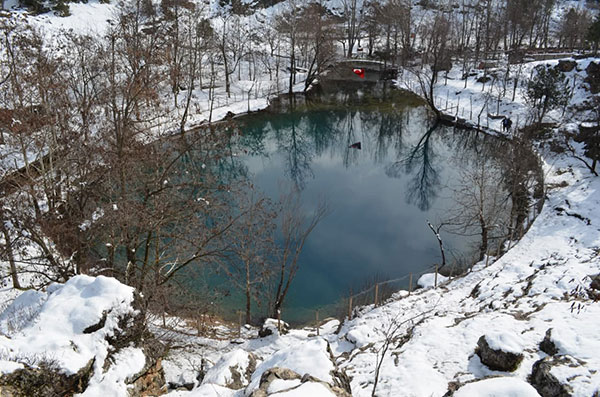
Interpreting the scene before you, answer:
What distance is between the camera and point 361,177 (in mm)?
33438

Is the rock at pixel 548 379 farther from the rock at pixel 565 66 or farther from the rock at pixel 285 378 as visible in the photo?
the rock at pixel 565 66

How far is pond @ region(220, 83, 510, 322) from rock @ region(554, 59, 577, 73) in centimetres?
1321

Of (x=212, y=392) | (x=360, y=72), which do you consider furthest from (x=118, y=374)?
(x=360, y=72)

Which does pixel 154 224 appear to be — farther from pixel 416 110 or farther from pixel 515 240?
pixel 416 110

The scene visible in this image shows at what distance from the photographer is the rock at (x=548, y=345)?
35.3 ft

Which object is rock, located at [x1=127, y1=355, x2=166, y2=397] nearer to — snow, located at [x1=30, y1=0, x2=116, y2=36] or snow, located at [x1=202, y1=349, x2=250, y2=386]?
snow, located at [x1=202, y1=349, x2=250, y2=386]

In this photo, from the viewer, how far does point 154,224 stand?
633 inches

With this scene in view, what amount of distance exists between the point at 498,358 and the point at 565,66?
145 feet

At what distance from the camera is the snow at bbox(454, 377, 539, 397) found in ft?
23.0

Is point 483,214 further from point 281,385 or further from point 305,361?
point 281,385

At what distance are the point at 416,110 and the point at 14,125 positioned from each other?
135 feet

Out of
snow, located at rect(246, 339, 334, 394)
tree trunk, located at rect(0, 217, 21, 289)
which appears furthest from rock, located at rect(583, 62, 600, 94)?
tree trunk, located at rect(0, 217, 21, 289)

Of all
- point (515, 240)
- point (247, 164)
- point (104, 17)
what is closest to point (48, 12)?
point (104, 17)

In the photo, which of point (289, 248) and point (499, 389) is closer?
point (499, 389)
